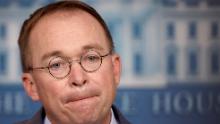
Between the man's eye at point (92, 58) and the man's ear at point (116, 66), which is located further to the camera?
the man's ear at point (116, 66)

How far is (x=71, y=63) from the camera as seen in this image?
133cm

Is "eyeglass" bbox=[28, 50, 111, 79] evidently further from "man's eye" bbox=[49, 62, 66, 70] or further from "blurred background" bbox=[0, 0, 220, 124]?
"blurred background" bbox=[0, 0, 220, 124]

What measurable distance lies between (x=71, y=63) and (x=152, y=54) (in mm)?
1053

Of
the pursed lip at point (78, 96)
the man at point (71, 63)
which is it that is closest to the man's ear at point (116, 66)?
the man at point (71, 63)

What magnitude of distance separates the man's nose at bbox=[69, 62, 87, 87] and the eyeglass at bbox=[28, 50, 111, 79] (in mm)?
10

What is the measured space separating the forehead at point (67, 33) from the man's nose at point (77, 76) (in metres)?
0.05

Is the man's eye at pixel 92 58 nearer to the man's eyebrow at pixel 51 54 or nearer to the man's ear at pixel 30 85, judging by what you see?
the man's eyebrow at pixel 51 54

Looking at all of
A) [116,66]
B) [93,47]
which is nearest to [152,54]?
[116,66]

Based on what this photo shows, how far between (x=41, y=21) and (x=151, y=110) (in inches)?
43.7

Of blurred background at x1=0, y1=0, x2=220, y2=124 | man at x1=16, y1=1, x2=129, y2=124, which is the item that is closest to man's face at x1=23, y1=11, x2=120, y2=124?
man at x1=16, y1=1, x2=129, y2=124

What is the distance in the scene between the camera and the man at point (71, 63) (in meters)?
1.32

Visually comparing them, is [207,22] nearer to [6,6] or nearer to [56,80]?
[6,6]

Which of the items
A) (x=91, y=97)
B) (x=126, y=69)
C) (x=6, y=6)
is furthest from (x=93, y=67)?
(x=6, y=6)

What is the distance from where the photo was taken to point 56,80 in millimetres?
1341
